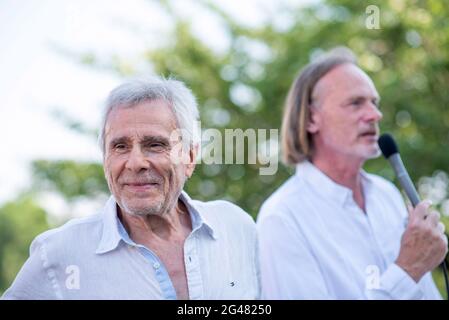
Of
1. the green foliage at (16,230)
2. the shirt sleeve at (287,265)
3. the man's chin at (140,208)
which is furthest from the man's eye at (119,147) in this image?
the green foliage at (16,230)

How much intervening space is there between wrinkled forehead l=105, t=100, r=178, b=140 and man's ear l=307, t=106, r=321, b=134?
41.6 inches

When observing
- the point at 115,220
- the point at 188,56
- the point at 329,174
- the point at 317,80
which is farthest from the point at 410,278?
the point at 188,56

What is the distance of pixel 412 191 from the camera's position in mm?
1972

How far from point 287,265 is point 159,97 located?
2.72 feet

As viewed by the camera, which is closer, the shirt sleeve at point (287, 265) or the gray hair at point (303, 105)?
the shirt sleeve at point (287, 265)

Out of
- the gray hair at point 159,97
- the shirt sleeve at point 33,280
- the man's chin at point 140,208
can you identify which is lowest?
the shirt sleeve at point 33,280

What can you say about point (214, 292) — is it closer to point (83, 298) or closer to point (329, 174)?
point (83, 298)

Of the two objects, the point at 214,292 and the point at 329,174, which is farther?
the point at 329,174

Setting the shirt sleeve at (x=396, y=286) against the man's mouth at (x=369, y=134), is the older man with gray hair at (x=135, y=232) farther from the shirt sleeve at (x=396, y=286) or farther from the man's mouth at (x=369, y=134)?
the man's mouth at (x=369, y=134)

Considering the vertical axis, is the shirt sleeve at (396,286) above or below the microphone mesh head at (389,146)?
below

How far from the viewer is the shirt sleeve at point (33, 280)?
147 cm

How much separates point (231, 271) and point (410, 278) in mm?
682

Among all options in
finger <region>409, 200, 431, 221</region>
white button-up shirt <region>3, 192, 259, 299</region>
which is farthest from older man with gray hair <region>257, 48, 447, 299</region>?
white button-up shirt <region>3, 192, 259, 299</region>

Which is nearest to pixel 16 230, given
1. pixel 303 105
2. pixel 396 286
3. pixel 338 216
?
pixel 303 105
